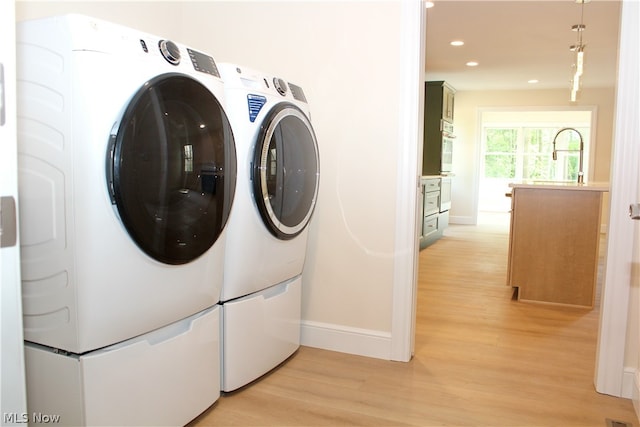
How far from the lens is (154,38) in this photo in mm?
1599

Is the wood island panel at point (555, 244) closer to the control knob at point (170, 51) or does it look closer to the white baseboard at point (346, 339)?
the white baseboard at point (346, 339)

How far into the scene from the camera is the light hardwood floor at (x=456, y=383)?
1.96 meters

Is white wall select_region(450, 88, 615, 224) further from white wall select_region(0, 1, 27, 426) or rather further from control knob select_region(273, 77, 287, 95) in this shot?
white wall select_region(0, 1, 27, 426)

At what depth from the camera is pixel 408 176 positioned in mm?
2436

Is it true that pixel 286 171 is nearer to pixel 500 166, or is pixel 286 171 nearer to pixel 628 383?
pixel 628 383

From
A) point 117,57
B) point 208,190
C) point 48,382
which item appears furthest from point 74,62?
point 48,382

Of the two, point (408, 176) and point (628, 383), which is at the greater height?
point (408, 176)

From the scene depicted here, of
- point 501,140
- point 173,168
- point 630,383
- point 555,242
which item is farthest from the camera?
point 501,140

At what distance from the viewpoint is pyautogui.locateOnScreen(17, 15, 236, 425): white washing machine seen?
1.39 m

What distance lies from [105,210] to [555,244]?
3.32 meters

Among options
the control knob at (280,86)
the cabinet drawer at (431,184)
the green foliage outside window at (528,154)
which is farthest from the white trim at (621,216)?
the green foliage outside window at (528,154)

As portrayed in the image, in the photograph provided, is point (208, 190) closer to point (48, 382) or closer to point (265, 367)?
point (48, 382)

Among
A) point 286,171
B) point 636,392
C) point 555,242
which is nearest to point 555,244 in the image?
point 555,242

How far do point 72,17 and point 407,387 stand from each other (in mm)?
1920
